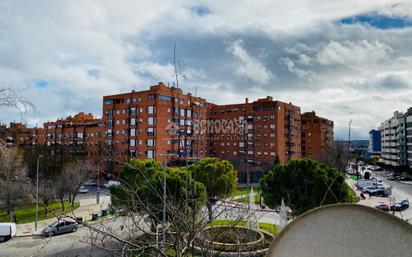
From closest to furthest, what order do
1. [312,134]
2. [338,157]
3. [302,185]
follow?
[302,185], [338,157], [312,134]

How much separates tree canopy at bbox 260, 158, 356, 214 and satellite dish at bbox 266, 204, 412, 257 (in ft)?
53.5

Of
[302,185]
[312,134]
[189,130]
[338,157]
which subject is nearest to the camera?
[302,185]

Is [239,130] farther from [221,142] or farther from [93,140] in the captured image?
[93,140]

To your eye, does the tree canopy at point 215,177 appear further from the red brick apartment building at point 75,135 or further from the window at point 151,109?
the red brick apartment building at point 75,135

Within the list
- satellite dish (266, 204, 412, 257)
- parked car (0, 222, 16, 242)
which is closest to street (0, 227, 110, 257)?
parked car (0, 222, 16, 242)

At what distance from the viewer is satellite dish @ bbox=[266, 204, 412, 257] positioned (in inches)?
67.0

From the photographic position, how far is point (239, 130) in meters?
60.4

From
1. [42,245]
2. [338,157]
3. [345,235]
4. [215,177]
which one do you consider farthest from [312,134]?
[345,235]

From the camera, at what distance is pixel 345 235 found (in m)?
1.78

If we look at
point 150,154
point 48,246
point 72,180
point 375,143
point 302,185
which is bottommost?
point 48,246

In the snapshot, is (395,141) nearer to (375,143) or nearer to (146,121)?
(375,143)

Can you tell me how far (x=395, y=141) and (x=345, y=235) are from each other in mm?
81448

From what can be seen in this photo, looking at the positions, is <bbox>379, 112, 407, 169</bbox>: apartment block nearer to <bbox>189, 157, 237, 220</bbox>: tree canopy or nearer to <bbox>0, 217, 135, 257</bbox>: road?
<bbox>189, 157, 237, 220</bbox>: tree canopy

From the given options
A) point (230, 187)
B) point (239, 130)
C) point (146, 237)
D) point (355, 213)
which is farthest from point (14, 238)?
point (239, 130)
